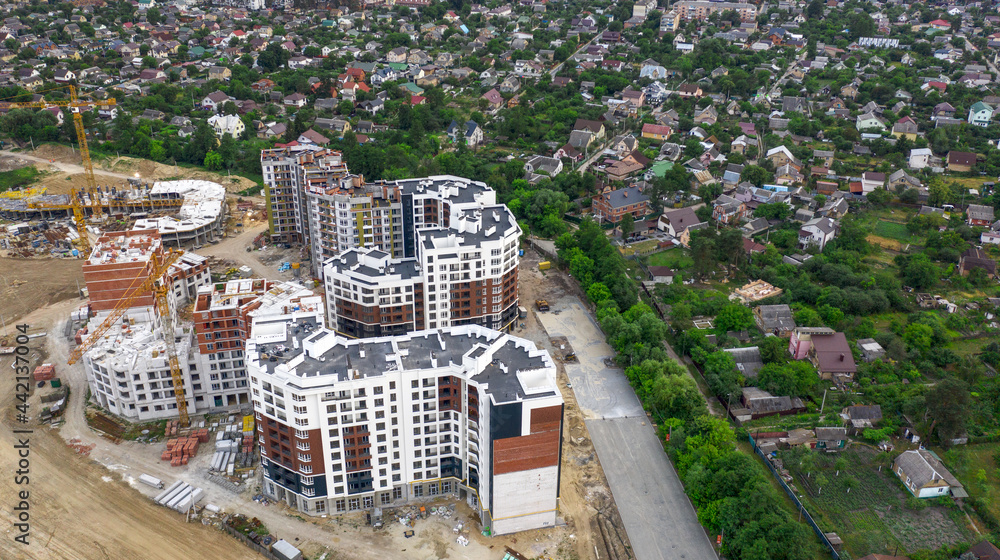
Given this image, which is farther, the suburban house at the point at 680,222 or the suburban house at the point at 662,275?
the suburban house at the point at 680,222

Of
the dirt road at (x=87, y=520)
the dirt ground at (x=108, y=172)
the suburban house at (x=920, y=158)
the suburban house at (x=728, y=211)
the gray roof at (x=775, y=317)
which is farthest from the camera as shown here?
the suburban house at (x=920, y=158)

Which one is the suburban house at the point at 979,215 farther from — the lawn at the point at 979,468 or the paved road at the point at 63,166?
the paved road at the point at 63,166

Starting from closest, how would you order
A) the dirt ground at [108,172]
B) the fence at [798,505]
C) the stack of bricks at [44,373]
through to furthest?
1. the fence at [798,505]
2. the stack of bricks at [44,373]
3. the dirt ground at [108,172]

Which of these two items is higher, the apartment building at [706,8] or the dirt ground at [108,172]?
the apartment building at [706,8]

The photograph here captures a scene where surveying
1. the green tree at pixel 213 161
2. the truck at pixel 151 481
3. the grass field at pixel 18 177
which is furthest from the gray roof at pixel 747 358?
the grass field at pixel 18 177

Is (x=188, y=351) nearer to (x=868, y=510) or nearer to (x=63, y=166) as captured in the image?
(x=868, y=510)

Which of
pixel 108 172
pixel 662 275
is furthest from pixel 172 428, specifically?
pixel 108 172

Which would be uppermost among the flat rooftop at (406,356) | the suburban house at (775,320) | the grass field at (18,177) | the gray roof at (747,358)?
the flat rooftop at (406,356)

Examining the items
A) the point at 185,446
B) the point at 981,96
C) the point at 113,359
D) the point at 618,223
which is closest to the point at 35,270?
the point at 113,359

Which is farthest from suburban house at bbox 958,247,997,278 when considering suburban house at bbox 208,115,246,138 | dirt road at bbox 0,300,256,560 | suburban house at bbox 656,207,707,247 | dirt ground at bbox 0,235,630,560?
suburban house at bbox 208,115,246,138
